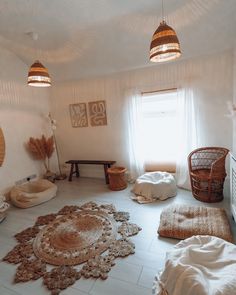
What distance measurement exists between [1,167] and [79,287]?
278 cm

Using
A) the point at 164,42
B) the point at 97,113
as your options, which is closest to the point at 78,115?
the point at 97,113

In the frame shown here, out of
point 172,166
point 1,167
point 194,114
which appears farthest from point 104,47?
point 1,167

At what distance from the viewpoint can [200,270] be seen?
1242 mm

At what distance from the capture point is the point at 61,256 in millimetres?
1947

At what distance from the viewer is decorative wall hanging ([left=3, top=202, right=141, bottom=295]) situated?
67.8 inches

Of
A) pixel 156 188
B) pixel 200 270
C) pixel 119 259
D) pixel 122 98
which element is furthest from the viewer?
pixel 122 98

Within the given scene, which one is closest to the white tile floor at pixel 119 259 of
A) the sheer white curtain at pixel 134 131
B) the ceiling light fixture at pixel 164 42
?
the sheer white curtain at pixel 134 131

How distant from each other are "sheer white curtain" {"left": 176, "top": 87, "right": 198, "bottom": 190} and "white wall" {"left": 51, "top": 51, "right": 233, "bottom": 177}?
0.14m

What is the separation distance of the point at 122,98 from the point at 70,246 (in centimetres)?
290

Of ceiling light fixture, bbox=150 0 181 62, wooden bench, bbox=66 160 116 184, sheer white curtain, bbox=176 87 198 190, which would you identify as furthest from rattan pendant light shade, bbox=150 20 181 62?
wooden bench, bbox=66 160 116 184

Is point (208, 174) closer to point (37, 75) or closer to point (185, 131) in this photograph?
point (185, 131)

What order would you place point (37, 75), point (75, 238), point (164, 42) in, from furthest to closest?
1. point (37, 75)
2. point (75, 238)
3. point (164, 42)

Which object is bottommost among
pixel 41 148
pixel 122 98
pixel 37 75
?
pixel 41 148

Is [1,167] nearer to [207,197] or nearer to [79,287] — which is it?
[79,287]
